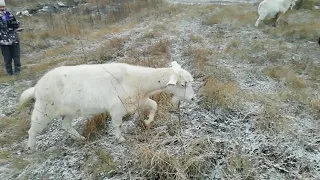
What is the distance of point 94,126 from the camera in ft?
18.3

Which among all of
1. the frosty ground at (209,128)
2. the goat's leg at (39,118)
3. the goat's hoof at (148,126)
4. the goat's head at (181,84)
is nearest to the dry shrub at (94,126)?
the frosty ground at (209,128)

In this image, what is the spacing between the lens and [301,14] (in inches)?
609

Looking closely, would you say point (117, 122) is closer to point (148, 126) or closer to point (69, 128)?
point (148, 126)

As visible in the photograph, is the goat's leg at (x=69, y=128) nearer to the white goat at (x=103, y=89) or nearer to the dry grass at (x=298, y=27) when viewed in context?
the white goat at (x=103, y=89)

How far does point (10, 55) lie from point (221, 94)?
6387 millimetres

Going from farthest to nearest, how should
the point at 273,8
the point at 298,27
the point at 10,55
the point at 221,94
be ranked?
the point at 273,8, the point at 298,27, the point at 10,55, the point at 221,94

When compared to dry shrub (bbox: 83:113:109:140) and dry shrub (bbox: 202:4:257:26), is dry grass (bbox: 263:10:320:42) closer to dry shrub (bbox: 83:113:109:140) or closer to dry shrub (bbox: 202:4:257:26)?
dry shrub (bbox: 202:4:257:26)

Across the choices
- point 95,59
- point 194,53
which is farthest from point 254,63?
point 95,59

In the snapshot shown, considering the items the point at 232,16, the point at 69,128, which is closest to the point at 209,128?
the point at 69,128

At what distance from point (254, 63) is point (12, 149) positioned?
21.1ft

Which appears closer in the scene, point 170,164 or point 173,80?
point 170,164

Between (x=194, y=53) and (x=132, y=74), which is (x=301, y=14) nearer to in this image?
(x=194, y=53)

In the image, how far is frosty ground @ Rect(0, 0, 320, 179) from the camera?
169 inches

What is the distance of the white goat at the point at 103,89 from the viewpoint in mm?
4965
